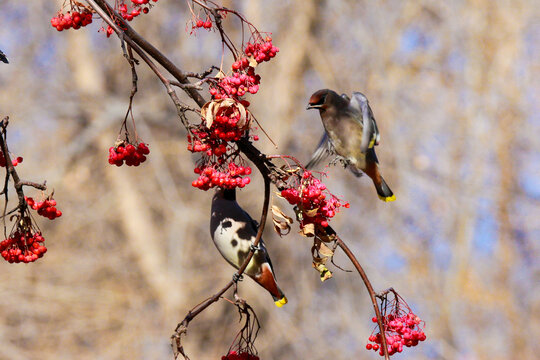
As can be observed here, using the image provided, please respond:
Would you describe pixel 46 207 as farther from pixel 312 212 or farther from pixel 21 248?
→ pixel 312 212

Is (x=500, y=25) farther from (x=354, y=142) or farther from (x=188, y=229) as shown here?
(x=354, y=142)

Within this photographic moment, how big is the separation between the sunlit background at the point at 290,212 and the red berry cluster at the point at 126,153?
25.4 feet

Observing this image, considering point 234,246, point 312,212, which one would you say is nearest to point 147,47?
point 312,212

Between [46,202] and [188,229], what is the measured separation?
837 centimetres

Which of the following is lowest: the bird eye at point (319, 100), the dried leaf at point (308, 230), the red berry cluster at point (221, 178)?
the dried leaf at point (308, 230)

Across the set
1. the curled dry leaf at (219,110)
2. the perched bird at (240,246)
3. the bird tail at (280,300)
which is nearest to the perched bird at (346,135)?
the perched bird at (240,246)

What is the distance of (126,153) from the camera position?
7.23ft

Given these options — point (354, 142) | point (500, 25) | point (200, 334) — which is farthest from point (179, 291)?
point (354, 142)

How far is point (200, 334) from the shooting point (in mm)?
10852

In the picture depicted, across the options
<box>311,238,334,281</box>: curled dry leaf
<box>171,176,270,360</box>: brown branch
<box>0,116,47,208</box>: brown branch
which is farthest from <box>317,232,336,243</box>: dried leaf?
<box>0,116,47,208</box>: brown branch

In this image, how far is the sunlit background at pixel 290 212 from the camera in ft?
34.2

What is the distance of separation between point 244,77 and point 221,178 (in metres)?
0.24

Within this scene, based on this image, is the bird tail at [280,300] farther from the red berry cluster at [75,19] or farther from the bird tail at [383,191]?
the red berry cluster at [75,19]

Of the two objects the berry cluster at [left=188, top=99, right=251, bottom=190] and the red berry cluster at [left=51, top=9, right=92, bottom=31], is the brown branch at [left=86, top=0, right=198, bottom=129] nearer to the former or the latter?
the berry cluster at [left=188, top=99, right=251, bottom=190]
